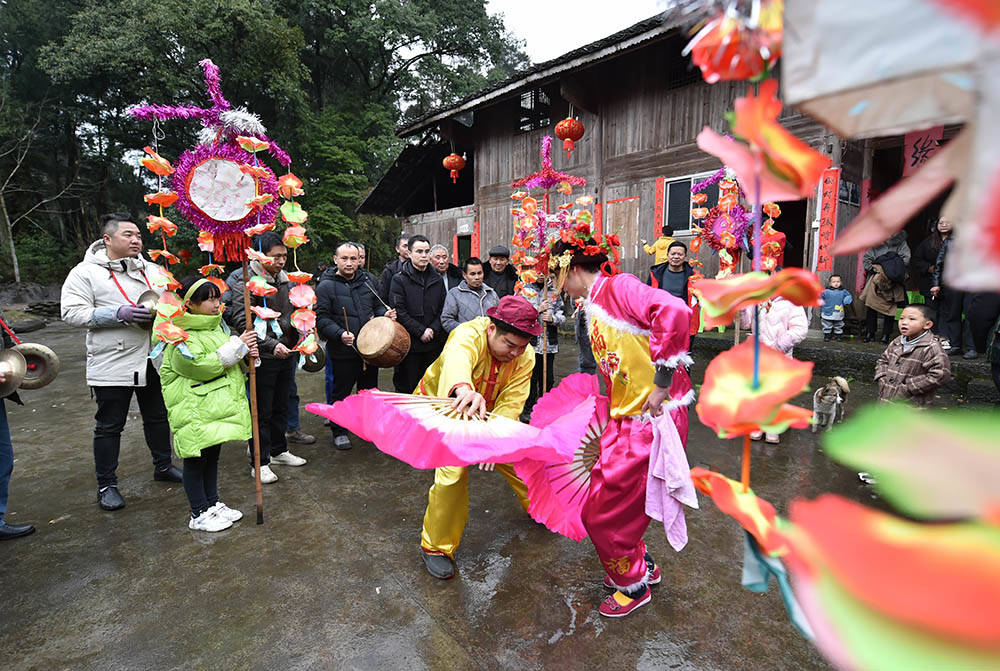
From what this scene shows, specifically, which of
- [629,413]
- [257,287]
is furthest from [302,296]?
[629,413]

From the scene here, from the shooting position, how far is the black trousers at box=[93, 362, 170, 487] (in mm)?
3178

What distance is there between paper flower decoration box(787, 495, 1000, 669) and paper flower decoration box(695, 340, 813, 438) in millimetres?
275

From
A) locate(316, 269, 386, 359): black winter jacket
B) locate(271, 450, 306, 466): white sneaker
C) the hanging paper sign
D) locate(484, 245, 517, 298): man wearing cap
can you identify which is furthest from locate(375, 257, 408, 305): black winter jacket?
the hanging paper sign

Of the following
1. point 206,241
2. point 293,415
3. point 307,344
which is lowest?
point 293,415

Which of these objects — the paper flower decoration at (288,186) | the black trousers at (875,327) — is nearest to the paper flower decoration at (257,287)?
the paper flower decoration at (288,186)

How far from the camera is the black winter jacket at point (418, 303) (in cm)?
458

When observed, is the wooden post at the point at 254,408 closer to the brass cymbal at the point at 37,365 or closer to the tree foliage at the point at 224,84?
the brass cymbal at the point at 37,365

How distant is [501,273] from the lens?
5.52 meters

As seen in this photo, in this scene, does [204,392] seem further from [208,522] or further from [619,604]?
[619,604]

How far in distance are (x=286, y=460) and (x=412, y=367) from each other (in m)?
1.32

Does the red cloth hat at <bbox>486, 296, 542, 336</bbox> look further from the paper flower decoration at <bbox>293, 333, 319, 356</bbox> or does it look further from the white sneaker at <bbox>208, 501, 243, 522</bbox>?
the white sneaker at <bbox>208, 501, 243, 522</bbox>

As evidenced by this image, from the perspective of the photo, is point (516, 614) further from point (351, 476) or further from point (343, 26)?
point (343, 26)

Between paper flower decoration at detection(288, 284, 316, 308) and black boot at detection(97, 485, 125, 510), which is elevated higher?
paper flower decoration at detection(288, 284, 316, 308)

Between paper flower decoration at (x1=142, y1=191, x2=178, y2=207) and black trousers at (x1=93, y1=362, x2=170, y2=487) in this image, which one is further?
black trousers at (x1=93, y1=362, x2=170, y2=487)
